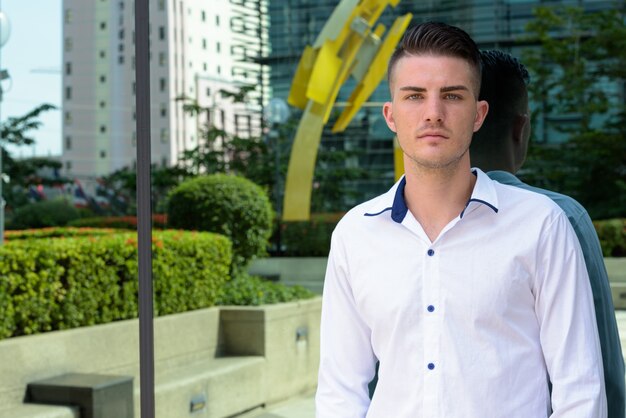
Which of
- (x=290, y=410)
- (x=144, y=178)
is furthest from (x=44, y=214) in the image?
(x=144, y=178)

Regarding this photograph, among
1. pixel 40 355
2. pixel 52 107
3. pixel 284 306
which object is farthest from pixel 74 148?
pixel 284 306

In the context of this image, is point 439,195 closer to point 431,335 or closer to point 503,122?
point 431,335

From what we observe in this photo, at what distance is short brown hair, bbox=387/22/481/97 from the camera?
4.28 ft

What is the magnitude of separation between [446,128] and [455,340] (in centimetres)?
26

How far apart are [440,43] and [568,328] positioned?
38 cm

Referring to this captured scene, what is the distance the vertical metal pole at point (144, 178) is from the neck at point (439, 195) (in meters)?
1.15

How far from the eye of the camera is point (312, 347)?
5.01 meters

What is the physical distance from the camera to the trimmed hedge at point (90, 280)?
11.8ft

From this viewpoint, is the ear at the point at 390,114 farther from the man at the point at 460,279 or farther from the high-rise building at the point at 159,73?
the high-rise building at the point at 159,73

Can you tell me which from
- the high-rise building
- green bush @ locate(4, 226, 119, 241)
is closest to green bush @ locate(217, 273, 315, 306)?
the high-rise building

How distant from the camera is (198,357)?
179 inches

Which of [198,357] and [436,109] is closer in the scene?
[436,109]

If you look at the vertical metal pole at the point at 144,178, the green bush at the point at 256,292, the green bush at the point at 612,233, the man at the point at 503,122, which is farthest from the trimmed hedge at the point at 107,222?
the man at the point at 503,122

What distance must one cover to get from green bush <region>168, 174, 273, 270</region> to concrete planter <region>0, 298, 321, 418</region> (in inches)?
24.6
